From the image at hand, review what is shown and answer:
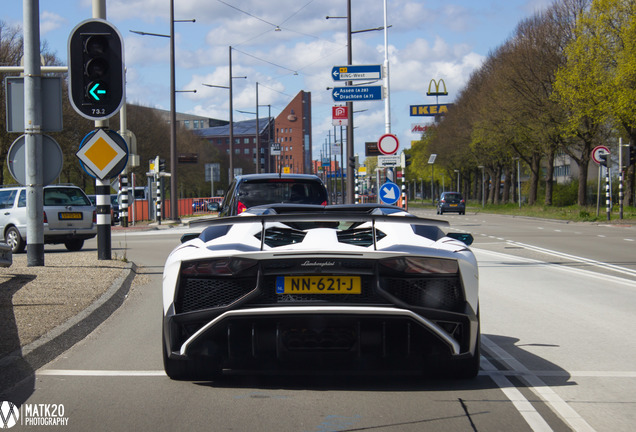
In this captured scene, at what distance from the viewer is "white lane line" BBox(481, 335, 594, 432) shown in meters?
4.38

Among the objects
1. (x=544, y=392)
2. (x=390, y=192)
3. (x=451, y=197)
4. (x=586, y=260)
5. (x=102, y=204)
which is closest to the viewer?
(x=544, y=392)

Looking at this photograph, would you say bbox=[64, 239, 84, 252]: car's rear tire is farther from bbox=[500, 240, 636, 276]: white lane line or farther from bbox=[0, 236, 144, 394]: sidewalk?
bbox=[500, 240, 636, 276]: white lane line

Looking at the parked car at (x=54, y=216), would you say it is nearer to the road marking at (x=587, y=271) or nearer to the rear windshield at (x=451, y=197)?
the road marking at (x=587, y=271)

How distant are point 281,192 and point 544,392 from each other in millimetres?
8187

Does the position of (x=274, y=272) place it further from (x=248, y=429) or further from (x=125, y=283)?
(x=125, y=283)

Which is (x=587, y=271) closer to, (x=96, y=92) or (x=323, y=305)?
(x=96, y=92)

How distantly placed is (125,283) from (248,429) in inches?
303

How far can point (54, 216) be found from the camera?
1989cm

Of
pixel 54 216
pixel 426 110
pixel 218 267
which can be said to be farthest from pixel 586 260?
pixel 426 110

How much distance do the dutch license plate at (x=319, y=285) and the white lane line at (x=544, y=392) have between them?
1.38m

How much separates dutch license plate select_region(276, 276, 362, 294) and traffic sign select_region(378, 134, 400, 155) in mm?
18292

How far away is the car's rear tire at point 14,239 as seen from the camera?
19.9 meters

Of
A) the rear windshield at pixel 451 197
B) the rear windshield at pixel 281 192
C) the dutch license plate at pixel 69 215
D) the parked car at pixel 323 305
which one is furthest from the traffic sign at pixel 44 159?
the rear windshield at pixel 451 197

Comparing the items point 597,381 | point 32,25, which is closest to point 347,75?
point 32,25
